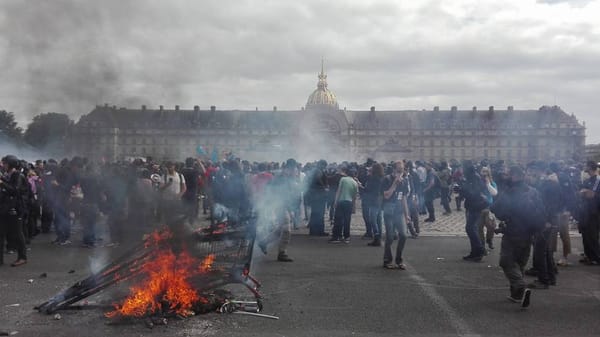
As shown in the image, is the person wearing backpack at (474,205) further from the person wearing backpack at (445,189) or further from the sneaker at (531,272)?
the person wearing backpack at (445,189)

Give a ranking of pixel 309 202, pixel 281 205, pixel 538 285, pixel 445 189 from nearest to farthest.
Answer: pixel 538 285 < pixel 281 205 < pixel 309 202 < pixel 445 189

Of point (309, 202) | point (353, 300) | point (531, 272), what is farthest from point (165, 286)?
point (309, 202)

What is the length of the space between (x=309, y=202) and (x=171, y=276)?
9.24 m

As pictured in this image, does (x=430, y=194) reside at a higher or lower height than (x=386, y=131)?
lower

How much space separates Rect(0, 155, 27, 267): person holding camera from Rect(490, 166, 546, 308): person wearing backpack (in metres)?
8.74

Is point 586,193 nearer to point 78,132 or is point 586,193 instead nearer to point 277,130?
point 78,132

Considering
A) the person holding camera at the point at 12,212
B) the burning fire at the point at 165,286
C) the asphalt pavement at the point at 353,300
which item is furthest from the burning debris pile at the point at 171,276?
the person holding camera at the point at 12,212

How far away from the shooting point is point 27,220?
13594 millimetres

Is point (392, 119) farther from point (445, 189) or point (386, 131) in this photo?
point (445, 189)

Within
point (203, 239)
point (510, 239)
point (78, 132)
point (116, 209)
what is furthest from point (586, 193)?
point (78, 132)

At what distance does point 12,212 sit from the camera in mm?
10445

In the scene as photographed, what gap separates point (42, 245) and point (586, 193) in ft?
39.9

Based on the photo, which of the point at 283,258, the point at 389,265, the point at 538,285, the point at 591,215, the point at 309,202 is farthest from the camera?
the point at 309,202

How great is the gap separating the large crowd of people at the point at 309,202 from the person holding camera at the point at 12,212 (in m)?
0.02
